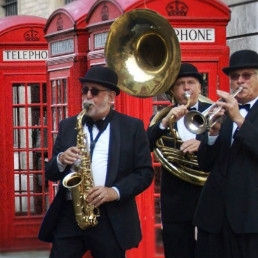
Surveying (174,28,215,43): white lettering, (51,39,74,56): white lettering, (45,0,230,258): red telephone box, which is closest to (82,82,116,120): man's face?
(45,0,230,258): red telephone box

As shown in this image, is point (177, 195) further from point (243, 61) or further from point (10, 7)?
point (10, 7)

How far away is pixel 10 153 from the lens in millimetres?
→ 10781

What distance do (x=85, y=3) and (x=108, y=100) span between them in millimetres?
2794

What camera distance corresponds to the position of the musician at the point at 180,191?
696 centimetres

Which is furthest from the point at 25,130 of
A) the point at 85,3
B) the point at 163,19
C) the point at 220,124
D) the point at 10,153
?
the point at 220,124

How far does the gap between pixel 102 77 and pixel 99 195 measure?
767mm

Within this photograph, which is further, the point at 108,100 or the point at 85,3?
the point at 85,3

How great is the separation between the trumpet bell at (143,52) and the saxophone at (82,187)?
921 mm

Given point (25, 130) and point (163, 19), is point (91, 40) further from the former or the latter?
point (25, 130)

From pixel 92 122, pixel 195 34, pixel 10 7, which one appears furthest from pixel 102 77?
pixel 10 7

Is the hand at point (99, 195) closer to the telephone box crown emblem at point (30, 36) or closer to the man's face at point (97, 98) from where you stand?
the man's face at point (97, 98)

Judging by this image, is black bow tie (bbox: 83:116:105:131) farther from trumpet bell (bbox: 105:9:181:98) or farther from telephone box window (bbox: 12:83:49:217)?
telephone box window (bbox: 12:83:49:217)

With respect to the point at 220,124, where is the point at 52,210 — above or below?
below

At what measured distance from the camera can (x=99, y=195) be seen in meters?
6.14
